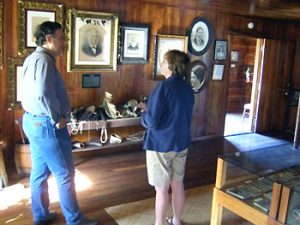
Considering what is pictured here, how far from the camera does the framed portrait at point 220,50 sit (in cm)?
554

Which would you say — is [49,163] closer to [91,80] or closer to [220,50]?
[91,80]

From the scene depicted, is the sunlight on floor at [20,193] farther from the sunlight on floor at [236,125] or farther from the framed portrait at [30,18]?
the sunlight on floor at [236,125]

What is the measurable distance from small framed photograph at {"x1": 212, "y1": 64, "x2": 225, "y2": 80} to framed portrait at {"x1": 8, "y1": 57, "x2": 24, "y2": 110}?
2.97m

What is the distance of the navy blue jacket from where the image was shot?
231 cm

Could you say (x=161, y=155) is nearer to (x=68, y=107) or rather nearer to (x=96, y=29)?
(x=68, y=107)

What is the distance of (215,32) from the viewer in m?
5.48

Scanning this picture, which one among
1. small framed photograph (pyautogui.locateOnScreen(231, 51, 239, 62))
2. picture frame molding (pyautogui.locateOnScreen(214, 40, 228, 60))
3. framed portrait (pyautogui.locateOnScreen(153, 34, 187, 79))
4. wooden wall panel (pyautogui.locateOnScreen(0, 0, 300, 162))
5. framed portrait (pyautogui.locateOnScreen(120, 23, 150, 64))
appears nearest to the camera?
wooden wall panel (pyautogui.locateOnScreen(0, 0, 300, 162))

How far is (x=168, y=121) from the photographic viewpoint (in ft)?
7.79

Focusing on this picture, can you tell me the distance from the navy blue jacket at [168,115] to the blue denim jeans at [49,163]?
23.2 inches

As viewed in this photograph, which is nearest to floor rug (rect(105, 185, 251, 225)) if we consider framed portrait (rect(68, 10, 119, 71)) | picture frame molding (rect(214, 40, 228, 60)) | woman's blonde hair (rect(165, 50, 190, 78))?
woman's blonde hair (rect(165, 50, 190, 78))

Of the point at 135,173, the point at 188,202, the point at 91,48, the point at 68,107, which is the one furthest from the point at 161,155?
the point at 91,48

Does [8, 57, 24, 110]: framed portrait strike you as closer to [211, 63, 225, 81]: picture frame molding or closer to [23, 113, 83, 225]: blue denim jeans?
[23, 113, 83, 225]: blue denim jeans

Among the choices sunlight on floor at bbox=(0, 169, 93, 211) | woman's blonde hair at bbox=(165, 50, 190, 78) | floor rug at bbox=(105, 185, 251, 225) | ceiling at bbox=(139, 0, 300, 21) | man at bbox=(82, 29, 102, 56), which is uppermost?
ceiling at bbox=(139, 0, 300, 21)

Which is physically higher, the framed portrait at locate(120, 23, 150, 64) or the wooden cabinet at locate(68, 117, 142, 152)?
the framed portrait at locate(120, 23, 150, 64)
